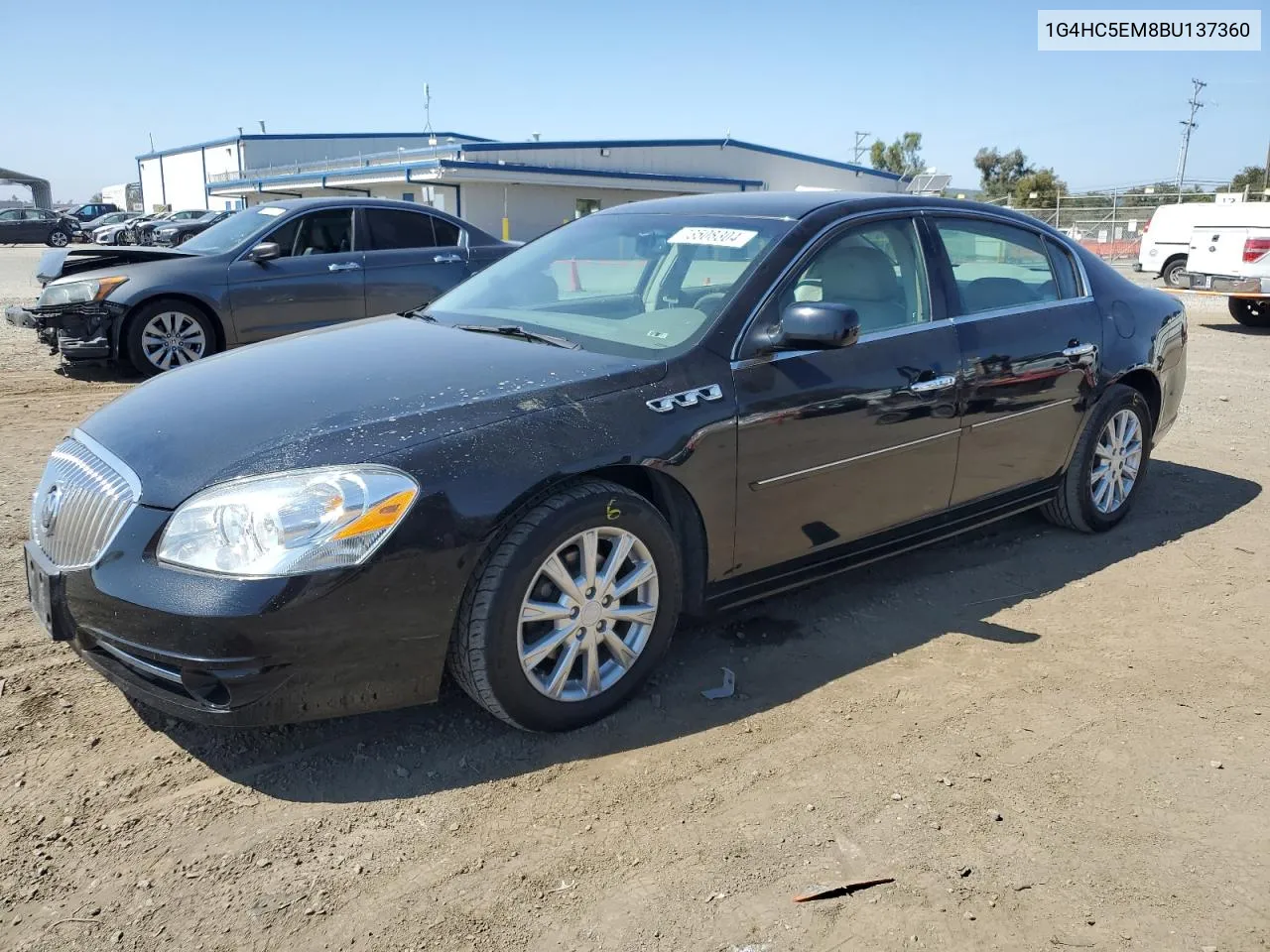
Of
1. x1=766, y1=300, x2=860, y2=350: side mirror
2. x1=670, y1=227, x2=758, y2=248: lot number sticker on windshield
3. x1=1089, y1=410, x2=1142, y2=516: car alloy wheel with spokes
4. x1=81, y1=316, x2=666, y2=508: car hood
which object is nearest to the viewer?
x1=81, y1=316, x2=666, y2=508: car hood

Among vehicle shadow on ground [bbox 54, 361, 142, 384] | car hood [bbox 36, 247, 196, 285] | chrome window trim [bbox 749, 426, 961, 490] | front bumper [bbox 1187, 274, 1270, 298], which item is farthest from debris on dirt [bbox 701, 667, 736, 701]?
front bumper [bbox 1187, 274, 1270, 298]

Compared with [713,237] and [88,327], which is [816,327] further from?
[88,327]

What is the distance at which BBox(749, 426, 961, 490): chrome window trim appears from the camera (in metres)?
3.48

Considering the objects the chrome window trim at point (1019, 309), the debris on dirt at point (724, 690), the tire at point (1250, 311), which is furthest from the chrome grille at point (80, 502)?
the tire at point (1250, 311)

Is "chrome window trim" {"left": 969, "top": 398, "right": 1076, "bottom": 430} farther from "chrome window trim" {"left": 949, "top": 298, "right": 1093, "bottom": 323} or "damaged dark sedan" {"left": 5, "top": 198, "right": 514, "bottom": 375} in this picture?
"damaged dark sedan" {"left": 5, "top": 198, "right": 514, "bottom": 375}

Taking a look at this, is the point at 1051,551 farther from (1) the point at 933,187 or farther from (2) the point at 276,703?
(1) the point at 933,187

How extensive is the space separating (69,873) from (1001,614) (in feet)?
11.2

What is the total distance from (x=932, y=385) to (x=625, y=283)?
1.28m

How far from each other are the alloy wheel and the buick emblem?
587cm

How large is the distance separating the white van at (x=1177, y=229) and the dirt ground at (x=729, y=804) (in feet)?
42.3

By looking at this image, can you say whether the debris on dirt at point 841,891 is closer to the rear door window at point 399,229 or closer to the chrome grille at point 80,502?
the chrome grille at point 80,502

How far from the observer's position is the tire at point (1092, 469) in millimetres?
4895

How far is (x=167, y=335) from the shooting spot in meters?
8.61

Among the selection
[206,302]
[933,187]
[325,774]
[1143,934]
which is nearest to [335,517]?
[325,774]
